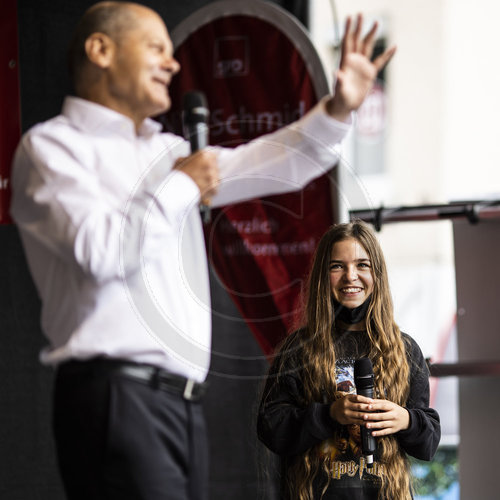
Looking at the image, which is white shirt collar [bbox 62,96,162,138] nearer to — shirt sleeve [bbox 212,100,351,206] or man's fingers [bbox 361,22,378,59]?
shirt sleeve [bbox 212,100,351,206]

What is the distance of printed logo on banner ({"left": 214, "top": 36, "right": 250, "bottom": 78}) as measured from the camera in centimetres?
168

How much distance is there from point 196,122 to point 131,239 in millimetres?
320

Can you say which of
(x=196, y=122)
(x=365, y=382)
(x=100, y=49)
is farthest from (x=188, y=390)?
(x=100, y=49)

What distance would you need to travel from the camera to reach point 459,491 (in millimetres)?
1761

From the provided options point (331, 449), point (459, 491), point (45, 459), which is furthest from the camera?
point (459, 491)

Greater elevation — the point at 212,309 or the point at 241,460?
the point at 212,309

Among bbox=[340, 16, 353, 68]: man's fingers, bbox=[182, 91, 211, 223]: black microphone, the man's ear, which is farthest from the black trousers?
bbox=[340, 16, 353, 68]: man's fingers

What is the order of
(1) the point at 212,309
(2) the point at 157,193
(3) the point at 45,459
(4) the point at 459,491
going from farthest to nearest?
(4) the point at 459,491, (3) the point at 45,459, (1) the point at 212,309, (2) the point at 157,193

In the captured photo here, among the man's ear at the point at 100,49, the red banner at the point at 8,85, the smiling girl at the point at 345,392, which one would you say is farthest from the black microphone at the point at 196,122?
the red banner at the point at 8,85

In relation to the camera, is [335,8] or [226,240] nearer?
[226,240]

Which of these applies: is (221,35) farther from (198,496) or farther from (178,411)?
(198,496)

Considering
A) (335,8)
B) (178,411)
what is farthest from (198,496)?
(335,8)

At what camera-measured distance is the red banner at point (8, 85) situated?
1666mm

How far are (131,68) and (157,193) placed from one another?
1.05ft
